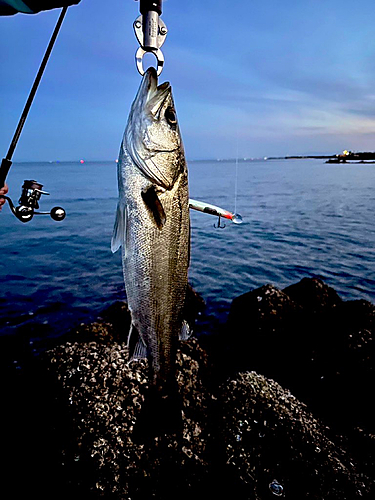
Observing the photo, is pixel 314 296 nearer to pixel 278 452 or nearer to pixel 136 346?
pixel 278 452

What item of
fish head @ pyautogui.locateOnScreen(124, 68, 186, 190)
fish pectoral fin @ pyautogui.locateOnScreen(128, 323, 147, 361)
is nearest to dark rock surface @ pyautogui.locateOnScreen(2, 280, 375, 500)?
fish pectoral fin @ pyautogui.locateOnScreen(128, 323, 147, 361)

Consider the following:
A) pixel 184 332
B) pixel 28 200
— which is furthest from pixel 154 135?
pixel 28 200

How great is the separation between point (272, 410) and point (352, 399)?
2132mm

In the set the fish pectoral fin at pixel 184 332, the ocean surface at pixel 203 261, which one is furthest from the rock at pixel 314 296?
the fish pectoral fin at pixel 184 332

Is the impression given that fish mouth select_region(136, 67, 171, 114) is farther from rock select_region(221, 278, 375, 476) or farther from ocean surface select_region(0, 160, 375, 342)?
ocean surface select_region(0, 160, 375, 342)

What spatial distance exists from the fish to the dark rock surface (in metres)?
1.74

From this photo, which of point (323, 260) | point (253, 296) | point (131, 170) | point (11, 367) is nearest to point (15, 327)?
point (11, 367)

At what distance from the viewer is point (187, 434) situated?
13.9 feet

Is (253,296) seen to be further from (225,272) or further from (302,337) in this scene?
(225,272)

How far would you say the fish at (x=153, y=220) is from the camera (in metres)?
2.64

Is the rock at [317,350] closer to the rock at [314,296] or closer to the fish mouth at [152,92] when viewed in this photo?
the rock at [314,296]

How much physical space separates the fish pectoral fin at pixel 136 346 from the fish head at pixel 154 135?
52.7 inches

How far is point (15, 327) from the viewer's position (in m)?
9.33

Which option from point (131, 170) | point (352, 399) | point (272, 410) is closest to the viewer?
point (131, 170)
